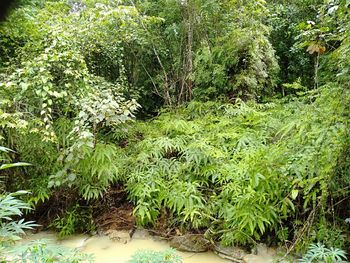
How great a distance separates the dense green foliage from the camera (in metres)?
2.42

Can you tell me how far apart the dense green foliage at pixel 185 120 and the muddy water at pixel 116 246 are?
0.45ft

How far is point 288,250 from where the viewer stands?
2406mm

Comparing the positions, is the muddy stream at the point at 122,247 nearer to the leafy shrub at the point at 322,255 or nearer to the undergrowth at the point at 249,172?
the undergrowth at the point at 249,172

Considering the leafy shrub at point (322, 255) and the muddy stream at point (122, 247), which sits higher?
the leafy shrub at point (322, 255)

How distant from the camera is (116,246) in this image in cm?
290

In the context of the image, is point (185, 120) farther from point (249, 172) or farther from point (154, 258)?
point (154, 258)

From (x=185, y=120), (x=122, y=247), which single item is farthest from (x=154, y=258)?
(x=185, y=120)

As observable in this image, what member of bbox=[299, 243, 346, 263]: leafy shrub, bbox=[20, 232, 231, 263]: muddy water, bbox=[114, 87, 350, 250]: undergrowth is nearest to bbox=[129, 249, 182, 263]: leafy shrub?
bbox=[20, 232, 231, 263]: muddy water

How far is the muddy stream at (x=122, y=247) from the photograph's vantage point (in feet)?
8.67

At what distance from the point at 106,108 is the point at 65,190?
0.93m

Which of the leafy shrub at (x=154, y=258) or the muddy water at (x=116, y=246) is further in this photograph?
the muddy water at (x=116, y=246)

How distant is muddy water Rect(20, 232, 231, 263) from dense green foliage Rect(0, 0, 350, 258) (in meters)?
0.14

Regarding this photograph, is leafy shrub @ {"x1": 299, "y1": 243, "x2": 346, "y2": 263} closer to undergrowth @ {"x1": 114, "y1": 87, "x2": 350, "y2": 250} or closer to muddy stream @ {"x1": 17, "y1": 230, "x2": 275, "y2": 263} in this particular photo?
undergrowth @ {"x1": 114, "y1": 87, "x2": 350, "y2": 250}

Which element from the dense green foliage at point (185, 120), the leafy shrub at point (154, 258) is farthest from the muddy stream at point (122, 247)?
the leafy shrub at point (154, 258)
